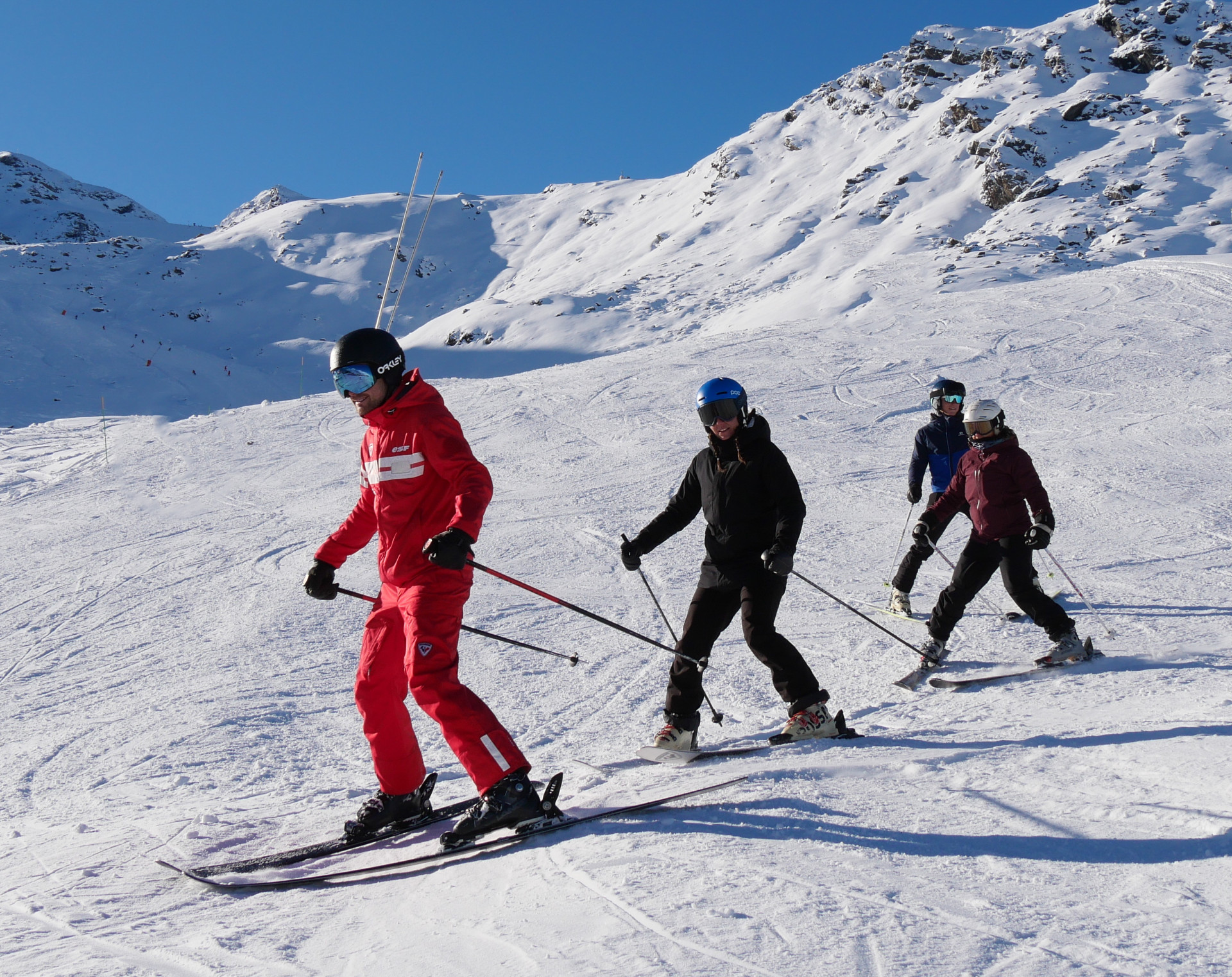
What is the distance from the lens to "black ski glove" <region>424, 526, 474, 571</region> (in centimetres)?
316

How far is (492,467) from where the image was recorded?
40.4 ft

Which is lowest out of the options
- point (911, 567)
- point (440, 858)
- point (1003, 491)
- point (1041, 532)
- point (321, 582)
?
point (911, 567)

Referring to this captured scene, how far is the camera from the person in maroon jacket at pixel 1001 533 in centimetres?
547

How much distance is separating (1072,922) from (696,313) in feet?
120

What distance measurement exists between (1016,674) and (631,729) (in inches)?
91.4

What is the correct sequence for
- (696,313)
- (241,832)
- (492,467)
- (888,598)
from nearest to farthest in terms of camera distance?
(241,832) < (888,598) < (492,467) < (696,313)

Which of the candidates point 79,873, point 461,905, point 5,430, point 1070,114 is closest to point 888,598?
point 461,905

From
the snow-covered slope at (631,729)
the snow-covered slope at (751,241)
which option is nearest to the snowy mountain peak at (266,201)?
the snow-covered slope at (751,241)

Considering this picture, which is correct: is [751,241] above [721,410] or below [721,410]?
above

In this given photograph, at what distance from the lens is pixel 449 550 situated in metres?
3.17

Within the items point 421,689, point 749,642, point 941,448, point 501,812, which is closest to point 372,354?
point 421,689

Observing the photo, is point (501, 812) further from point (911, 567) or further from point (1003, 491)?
point (911, 567)

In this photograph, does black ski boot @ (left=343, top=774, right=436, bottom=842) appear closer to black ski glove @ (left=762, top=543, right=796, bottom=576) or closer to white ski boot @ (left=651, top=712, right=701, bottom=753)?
white ski boot @ (left=651, top=712, right=701, bottom=753)

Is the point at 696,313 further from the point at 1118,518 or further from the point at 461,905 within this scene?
the point at 461,905
